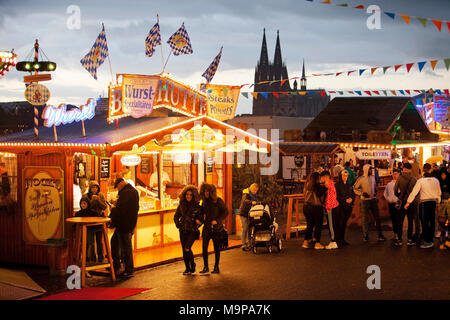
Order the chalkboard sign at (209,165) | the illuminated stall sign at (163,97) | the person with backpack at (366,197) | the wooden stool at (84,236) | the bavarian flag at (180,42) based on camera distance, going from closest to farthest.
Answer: the wooden stool at (84,236), the illuminated stall sign at (163,97), the person with backpack at (366,197), the bavarian flag at (180,42), the chalkboard sign at (209,165)

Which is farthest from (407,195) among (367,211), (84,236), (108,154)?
(84,236)

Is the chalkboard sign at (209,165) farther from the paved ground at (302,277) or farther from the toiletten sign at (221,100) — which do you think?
the paved ground at (302,277)

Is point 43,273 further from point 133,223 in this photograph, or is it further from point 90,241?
point 133,223

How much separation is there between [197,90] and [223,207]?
504cm

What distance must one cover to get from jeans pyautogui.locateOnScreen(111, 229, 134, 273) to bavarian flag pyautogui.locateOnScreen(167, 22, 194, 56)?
5.61m

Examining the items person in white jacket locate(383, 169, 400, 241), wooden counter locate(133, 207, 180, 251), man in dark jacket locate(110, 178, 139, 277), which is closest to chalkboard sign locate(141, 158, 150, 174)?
wooden counter locate(133, 207, 180, 251)

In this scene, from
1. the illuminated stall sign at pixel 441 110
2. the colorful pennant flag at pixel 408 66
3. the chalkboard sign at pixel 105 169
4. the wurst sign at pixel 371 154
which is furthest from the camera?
the illuminated stall sign at pixel 441 110

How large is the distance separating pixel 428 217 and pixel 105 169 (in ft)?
27.9

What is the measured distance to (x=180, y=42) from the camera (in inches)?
592

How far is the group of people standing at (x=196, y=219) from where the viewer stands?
10.7 m

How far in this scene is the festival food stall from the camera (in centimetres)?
1166

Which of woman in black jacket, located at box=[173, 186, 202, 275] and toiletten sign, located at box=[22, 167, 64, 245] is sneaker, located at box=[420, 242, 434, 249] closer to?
woman in black jacket, located at box=[173, 186, 202, 275]

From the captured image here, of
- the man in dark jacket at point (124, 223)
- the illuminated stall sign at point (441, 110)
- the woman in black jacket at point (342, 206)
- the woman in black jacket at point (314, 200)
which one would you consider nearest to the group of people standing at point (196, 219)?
the man in dark jacket at point (124, 223)
